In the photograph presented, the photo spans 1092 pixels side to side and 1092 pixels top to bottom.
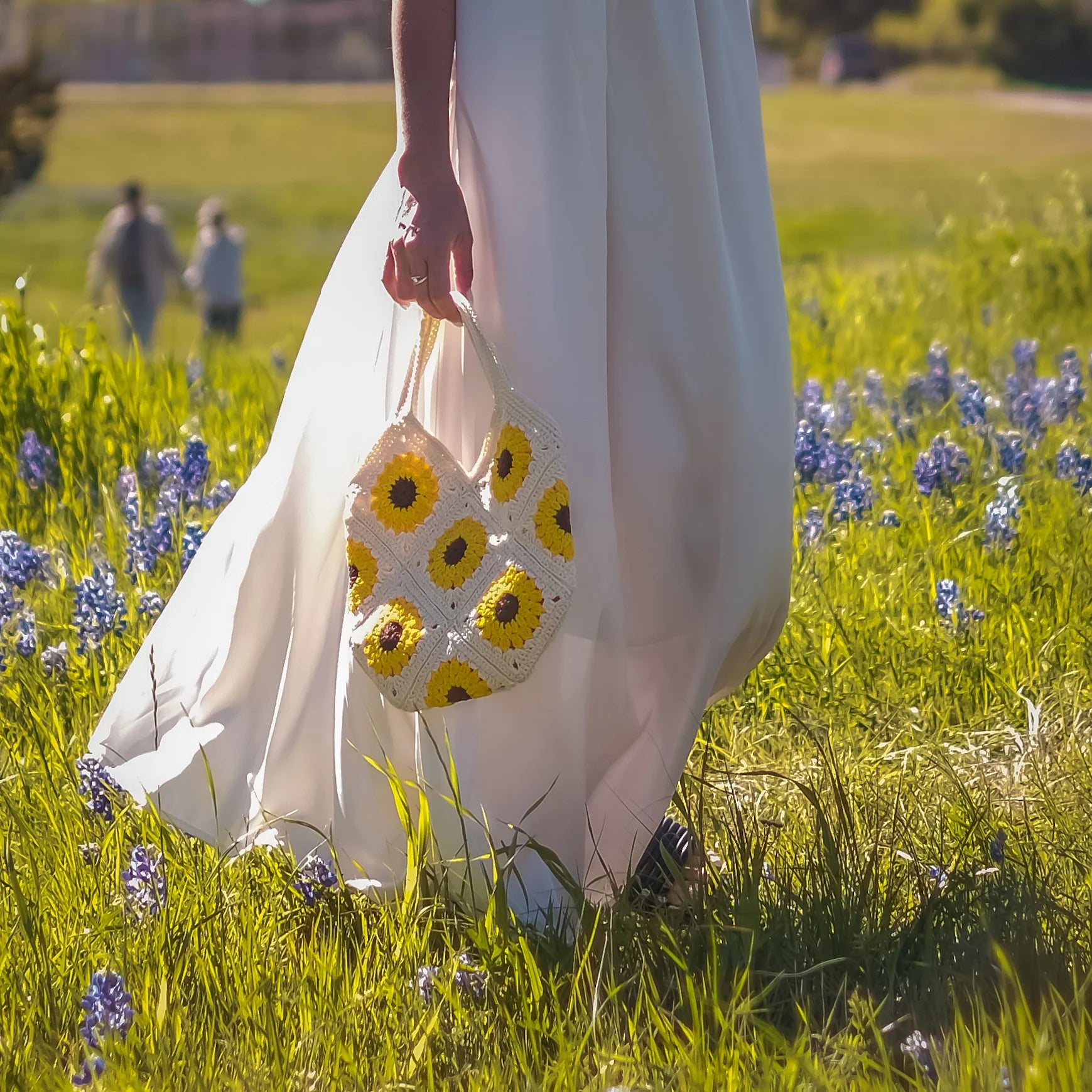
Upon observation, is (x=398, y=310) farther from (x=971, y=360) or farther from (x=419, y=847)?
(x=971, y=360)

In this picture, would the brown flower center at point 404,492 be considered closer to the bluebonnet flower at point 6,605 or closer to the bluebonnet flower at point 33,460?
the bluebonnet flower at point 6,605

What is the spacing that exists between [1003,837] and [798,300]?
18.0 ft

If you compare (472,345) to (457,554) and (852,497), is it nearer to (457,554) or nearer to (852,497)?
(457,554)

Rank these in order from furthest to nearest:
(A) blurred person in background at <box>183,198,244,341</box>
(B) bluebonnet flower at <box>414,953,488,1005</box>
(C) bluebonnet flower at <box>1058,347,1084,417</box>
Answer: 1. (A) blurred person in background at <box>183,198,244,341</box>
2. (C) bluebonnet flower at <box>1058,347,1084,417</box>
3. (B) bluebonnet flower at <box>414,953,488,1005</box>

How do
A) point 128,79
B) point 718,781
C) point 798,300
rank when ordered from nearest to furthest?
point 718,781 → point 798,300 → point 128,79

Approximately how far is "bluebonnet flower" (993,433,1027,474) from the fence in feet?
201

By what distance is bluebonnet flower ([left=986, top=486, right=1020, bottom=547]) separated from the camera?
3109mm

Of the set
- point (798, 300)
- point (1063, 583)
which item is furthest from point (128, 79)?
point (1063, 583)

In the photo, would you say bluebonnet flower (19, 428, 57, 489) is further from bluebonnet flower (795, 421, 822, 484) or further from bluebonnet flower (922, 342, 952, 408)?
bluebonnet flower (922, 342, 952, 408)

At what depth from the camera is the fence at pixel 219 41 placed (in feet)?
202

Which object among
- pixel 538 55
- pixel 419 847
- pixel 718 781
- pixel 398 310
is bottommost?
pixel 718 781

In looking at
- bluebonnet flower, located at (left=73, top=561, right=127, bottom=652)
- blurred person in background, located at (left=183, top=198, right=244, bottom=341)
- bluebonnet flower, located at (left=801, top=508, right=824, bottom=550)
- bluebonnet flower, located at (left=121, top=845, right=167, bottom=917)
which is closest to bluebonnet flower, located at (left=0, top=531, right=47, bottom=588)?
bluebonnet flower, located at (left=73, top=561, right=127, bottom=652)

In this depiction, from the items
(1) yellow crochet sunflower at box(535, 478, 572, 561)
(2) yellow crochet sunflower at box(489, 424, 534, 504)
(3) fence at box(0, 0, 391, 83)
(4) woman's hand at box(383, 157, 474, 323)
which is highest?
(3) fence at box(0, 0, 391, 83)

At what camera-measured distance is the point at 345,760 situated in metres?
1.97
